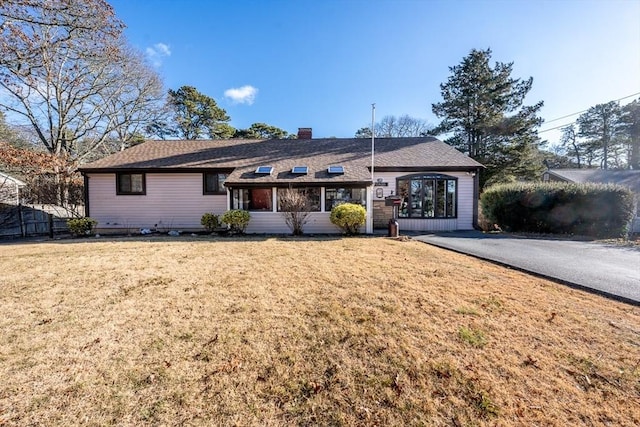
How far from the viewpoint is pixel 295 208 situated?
10.2 meters

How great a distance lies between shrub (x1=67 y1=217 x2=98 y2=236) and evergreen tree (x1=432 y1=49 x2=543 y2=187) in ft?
86.8

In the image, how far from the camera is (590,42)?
35.0ft

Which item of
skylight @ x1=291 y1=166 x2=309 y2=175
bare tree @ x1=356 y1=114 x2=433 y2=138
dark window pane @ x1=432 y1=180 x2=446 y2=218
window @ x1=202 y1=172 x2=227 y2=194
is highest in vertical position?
bare tree @ x1=356 y1=114 x2=433 y2=138

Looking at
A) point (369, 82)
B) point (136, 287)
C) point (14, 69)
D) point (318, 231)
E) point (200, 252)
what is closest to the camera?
point (136, 287)

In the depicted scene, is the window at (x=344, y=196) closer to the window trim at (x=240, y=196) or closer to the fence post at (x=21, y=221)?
the window trim at (x=240, y=196)

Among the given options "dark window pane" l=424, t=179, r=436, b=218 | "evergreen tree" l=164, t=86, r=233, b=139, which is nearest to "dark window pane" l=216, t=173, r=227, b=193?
"dark window pane" l=424, t=179, r=436, b=218

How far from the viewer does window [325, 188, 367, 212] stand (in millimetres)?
10977

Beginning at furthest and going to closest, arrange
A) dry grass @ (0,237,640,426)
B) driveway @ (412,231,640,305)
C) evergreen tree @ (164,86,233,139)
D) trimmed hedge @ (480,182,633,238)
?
1. evergreen tree @ (164,86,233,139)
2. trimmed hedge @ (480,182,633,238)
3. driveway @ (412,231,640,305)
4. dry grass @ (0,237,640,426)

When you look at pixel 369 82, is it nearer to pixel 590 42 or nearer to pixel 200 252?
pixel 590 42

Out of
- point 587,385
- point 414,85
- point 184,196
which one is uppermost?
point 414,85

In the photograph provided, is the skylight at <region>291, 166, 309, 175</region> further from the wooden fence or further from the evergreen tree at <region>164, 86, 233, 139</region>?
the evergreen tree at <region>164, 86, 233, 139</region>

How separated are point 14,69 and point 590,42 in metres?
22.6

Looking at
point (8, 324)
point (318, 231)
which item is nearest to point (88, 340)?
point (8, 324)

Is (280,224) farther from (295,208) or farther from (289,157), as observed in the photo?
(289,157)
